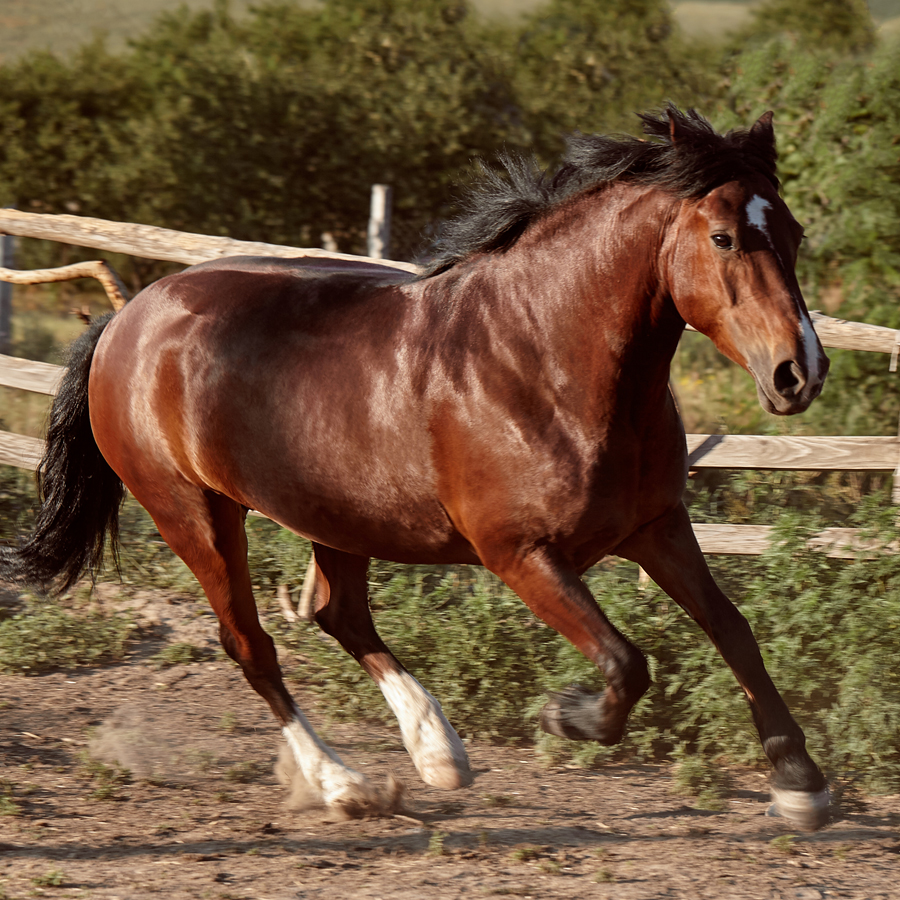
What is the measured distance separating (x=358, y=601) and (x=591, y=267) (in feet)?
5.11

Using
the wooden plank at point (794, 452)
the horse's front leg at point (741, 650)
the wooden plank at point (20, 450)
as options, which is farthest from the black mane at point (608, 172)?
the wooden plank at point (20, 450)

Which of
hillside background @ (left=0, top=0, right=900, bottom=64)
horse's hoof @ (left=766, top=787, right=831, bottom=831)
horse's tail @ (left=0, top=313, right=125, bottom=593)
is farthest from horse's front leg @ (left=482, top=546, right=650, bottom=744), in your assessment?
hillside background @ (left=0, top=0, right=900, bottom=64)

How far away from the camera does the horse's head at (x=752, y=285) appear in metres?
2.55

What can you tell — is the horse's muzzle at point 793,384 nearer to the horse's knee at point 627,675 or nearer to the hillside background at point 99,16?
the horse's knee at point 627,675

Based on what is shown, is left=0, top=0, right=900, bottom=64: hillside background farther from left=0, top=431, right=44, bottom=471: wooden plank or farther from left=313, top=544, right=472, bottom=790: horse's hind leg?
left=313, top=544, right=472, bottom=790: horse's hind leg

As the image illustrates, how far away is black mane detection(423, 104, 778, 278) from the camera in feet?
8.95

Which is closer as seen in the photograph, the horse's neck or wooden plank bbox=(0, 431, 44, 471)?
the horse's neck

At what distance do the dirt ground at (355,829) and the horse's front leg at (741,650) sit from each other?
0.24 m

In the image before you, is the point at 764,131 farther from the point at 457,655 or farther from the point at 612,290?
the point at 457,655

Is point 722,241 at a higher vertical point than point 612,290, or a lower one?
higher

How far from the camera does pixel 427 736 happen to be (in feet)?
11.5

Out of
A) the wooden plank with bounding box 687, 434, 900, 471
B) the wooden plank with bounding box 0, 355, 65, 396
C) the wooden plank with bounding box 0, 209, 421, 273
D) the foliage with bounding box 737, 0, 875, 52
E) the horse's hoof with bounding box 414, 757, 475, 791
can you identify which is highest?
the foliage with bounding box 737, 0, 875, 52

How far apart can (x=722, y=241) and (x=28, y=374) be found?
4.51m

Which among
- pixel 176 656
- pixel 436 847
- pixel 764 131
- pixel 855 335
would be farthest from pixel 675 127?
pixel 176 656
